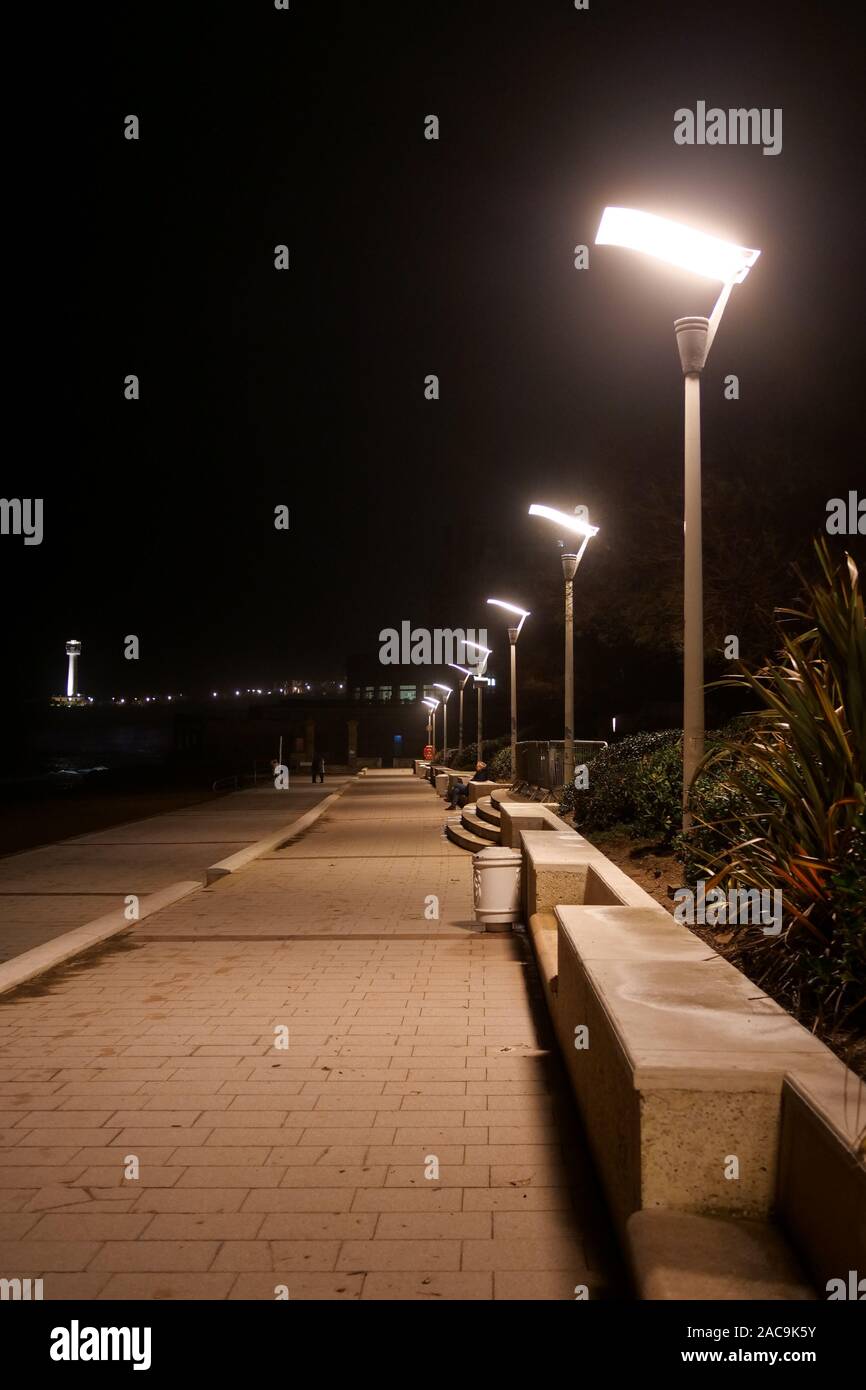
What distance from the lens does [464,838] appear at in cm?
2003

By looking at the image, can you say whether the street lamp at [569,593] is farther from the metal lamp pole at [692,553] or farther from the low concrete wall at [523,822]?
the metal lamp pole at [692,553]

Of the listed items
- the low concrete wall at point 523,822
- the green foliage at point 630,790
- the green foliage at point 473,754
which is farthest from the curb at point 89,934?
the green foliage at point 473,754

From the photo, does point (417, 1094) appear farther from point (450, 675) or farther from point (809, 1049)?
point (450, 675)

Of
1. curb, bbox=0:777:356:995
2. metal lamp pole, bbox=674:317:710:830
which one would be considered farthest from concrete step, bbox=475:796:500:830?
metal lamp pole, bbox=674:317:710:830

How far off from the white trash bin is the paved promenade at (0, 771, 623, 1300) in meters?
0.78

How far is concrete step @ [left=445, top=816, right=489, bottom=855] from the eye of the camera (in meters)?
19.1

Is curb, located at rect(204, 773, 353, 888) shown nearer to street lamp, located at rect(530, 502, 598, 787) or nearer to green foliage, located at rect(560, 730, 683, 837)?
green foliage, located at rect(560, 730, 683, 837)

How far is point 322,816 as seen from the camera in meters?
29.7

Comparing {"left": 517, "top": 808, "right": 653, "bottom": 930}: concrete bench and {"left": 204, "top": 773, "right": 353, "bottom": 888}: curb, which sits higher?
{"left": 517, "top": 808, "right": 653, "bottom": 930}: concrete bench

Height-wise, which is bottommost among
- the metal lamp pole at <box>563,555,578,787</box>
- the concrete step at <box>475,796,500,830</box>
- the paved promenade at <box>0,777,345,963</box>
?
the paved promenade at <box>0,777,345,963</box>

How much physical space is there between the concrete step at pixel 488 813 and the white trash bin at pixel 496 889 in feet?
27.8

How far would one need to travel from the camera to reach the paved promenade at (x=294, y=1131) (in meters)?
3.63

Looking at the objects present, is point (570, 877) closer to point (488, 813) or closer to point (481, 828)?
point (481, 828)
